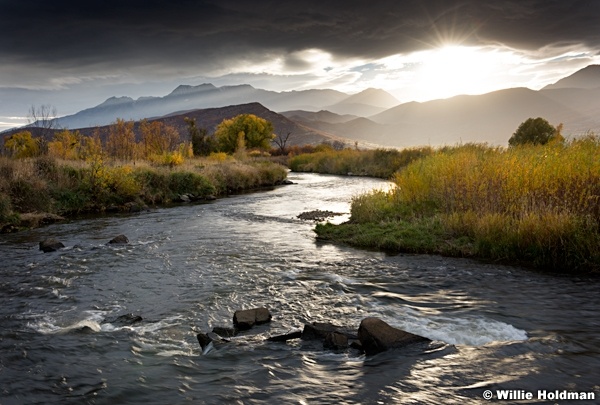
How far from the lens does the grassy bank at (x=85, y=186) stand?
61.1ft

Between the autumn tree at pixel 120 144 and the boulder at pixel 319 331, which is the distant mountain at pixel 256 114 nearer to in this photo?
the autumn tree at pixel 120 144

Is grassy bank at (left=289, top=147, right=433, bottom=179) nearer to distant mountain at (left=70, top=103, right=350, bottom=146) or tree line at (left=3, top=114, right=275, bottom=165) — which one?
tree line at (left=3, top=114, right=275, bottom=165)

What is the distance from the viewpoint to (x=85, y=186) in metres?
21.6

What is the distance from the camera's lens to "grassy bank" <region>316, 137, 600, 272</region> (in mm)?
10367

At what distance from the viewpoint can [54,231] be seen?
1642 cm

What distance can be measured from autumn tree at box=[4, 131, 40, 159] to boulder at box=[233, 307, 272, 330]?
22.0 metres

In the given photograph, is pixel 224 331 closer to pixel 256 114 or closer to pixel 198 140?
pixel 198 140

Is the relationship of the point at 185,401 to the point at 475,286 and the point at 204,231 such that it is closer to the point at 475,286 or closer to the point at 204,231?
the point at 475,286

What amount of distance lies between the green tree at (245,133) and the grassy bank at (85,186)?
134ft

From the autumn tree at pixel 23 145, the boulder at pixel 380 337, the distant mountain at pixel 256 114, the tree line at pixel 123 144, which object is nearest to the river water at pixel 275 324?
the boulder at pixel 380 337

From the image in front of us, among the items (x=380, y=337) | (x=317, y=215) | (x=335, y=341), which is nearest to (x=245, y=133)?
(x=317, y=215)

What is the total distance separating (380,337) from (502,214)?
25.7 feet


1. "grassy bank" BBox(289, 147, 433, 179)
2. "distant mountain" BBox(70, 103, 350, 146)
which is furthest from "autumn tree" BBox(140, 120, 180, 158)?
"distant mountain" BBox(70, 103, 350, 146)

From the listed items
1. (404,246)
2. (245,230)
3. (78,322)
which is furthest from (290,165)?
(78,322)
